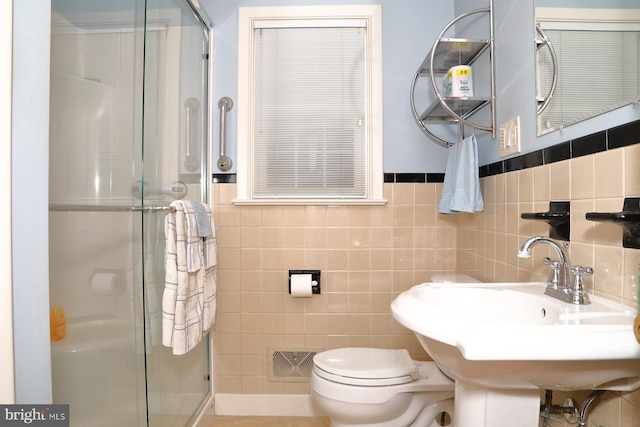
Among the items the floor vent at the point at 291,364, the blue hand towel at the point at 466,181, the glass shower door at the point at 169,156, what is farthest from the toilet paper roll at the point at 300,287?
the blue hand towel at the point at 466,181

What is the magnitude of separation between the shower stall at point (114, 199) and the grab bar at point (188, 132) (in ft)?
0.12

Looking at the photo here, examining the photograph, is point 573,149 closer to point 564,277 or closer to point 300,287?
point 564,277

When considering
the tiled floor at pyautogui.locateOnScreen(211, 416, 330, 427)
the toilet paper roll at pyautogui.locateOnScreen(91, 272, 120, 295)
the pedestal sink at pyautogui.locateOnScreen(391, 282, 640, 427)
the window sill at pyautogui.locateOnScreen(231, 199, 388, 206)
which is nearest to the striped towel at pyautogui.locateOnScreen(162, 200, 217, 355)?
the toilet paper roll at pyautogui.locateOnScreen(91, 272, 120, 295)

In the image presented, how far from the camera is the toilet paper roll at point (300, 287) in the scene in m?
1.88

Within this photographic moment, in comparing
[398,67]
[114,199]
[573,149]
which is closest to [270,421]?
[114,199]

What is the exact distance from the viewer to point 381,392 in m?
1.40

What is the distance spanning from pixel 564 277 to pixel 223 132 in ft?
5.16

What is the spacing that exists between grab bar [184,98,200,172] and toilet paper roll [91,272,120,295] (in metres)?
0.66

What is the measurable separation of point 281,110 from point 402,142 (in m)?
0.66

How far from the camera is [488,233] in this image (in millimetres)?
1578

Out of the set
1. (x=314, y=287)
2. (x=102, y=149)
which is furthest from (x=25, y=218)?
(x=314, y=287)

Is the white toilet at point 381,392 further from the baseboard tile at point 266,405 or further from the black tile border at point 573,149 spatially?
the black tile border at point 573,149

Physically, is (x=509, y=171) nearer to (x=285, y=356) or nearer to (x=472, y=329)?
(x=472, y=329)

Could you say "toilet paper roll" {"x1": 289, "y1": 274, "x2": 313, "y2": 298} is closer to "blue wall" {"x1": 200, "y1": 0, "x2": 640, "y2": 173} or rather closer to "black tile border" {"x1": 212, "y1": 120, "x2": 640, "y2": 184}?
"blue wall" {"x1": 200, "y1": 0, "x2": 640, "y2": 173}
